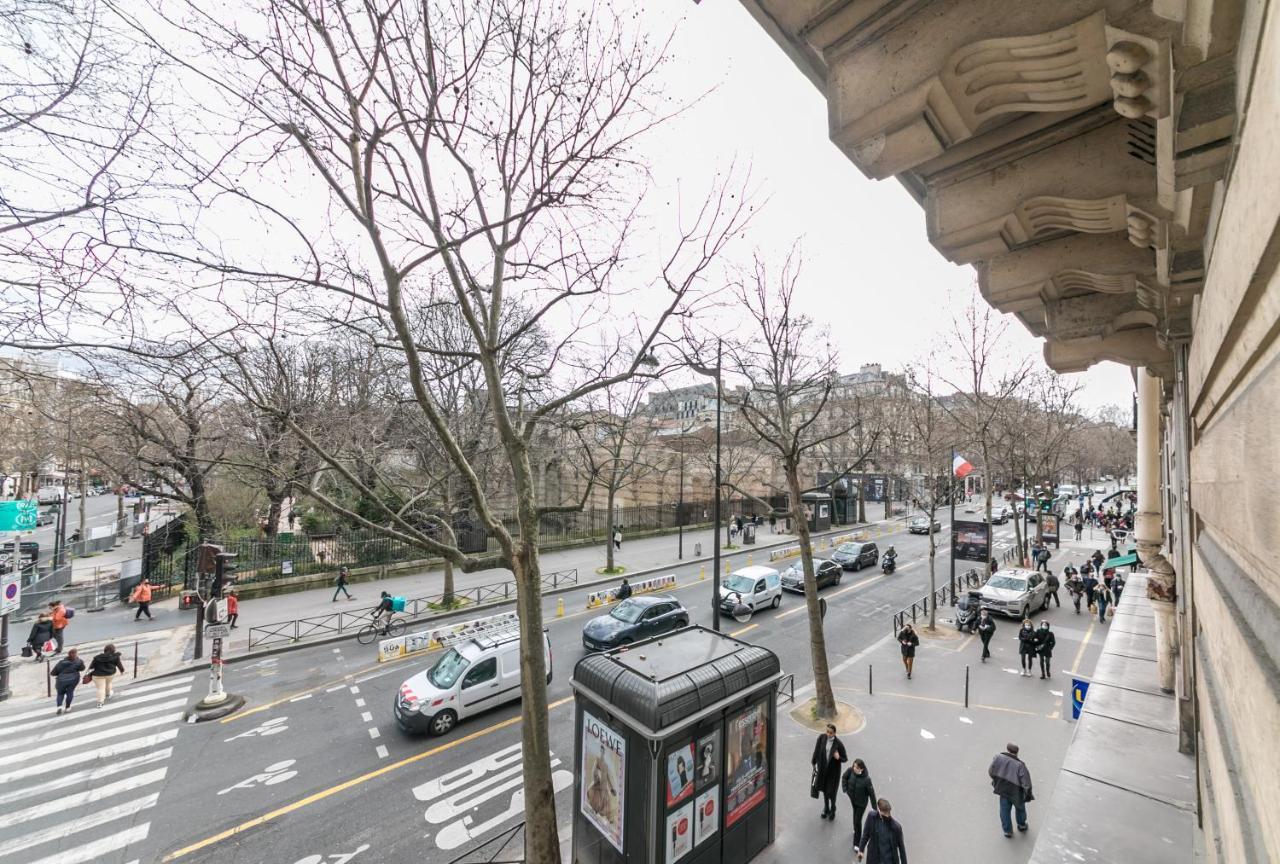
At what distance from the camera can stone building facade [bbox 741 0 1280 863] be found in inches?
47.6

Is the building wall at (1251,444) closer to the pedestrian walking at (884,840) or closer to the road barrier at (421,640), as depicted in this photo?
the pedestrian walking at (884,840)

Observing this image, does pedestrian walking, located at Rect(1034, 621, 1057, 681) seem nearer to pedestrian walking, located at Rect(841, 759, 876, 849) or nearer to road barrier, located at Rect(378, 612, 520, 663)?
pedestrian walking, located at Rect(841, 759, 876, 849)

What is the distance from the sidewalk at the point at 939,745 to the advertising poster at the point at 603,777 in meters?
2.41

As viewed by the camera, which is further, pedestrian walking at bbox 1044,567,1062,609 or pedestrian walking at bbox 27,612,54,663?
pedestrian walking at bbox 1044,567,1062,609

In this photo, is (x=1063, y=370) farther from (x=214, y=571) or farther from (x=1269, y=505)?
(x=214, y=571)

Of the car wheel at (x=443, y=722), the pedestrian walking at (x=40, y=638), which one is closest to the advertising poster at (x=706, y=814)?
the car wheel at (x=443, y=722)

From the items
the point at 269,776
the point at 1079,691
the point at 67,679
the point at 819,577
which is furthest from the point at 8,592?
the point at 819,577

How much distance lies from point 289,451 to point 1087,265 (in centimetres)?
1856

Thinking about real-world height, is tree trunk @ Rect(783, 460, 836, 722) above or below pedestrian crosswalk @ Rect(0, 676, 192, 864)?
above

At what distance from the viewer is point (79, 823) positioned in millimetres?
8352

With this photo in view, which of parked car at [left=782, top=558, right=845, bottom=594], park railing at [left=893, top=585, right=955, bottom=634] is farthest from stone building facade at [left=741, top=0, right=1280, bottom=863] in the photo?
parked car at [left=782, top=558, right=845, bottom=594]

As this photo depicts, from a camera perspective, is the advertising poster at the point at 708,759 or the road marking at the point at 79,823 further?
the road marking at the point at 79,823

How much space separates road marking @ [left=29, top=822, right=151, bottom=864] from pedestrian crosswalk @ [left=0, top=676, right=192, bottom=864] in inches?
0.5

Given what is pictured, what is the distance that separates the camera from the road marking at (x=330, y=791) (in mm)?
7822
